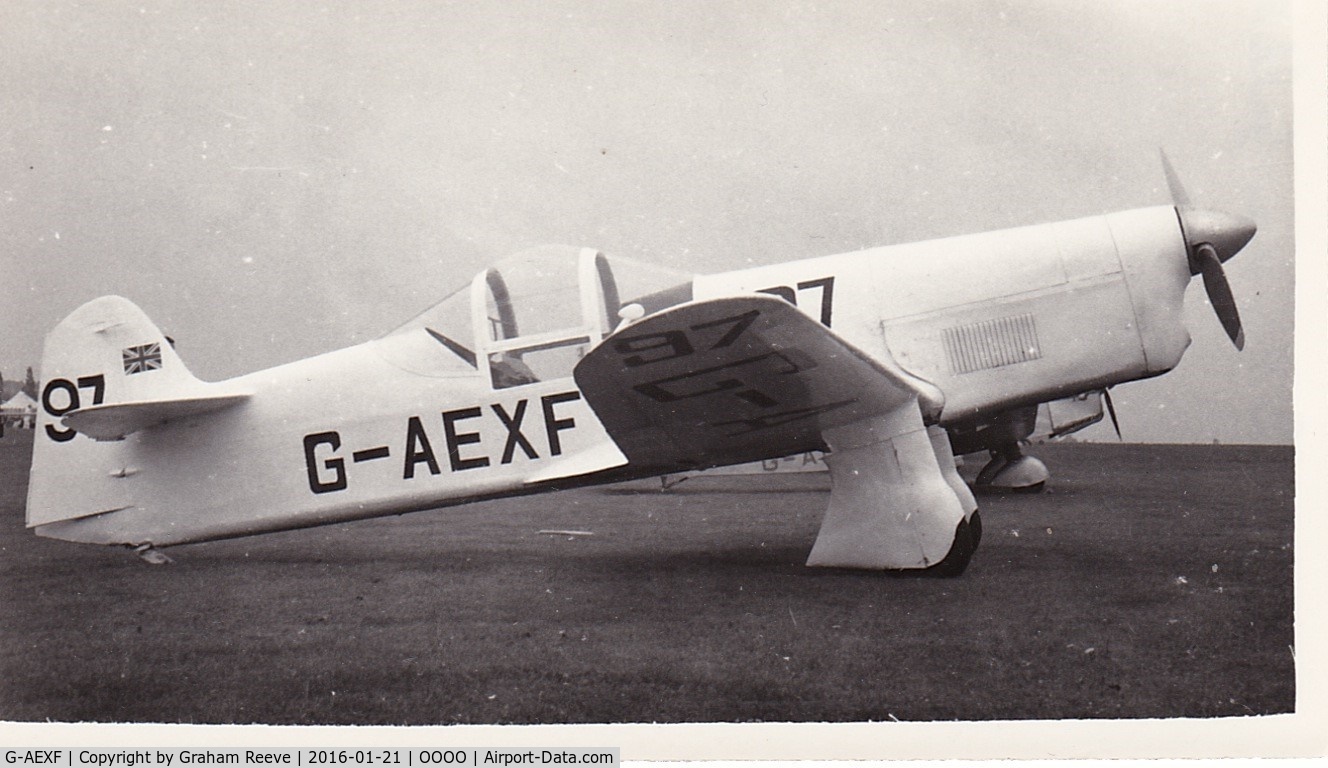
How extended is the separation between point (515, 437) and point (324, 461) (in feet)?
2.02

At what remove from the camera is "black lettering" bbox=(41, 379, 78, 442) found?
107 inches

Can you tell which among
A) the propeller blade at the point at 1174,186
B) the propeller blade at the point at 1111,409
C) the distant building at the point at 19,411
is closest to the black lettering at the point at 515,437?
the distant building at the point at 19,411

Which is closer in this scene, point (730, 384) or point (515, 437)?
point (730, 384)

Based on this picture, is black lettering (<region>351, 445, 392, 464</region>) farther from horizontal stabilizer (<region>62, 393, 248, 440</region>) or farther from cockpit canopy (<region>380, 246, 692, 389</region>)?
horizontal stabilizer (<region>62, 393, 248, 440</region>)

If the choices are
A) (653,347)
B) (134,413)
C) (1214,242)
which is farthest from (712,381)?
(134,413)

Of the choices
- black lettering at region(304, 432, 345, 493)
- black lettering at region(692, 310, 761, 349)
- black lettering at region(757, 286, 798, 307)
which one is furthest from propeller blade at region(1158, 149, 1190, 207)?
black lettering at region(304, 432, 345, 493)

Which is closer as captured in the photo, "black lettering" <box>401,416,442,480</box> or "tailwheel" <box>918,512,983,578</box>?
"tailwheel" <box>918,512,983,578</box>

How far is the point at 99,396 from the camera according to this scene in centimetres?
273

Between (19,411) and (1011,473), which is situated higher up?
(19,411)

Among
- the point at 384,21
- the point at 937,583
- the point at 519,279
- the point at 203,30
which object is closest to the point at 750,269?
Result: the point at 519,279

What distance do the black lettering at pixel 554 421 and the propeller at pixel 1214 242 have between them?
6.25ft

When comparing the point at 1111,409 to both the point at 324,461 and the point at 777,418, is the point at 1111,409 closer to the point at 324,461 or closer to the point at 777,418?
the point at 777,418

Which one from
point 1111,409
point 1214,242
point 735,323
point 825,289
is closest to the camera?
point 735,323

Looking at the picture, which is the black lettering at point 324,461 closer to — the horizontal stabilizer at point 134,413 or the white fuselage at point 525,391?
the white fuselage at point 525,391
